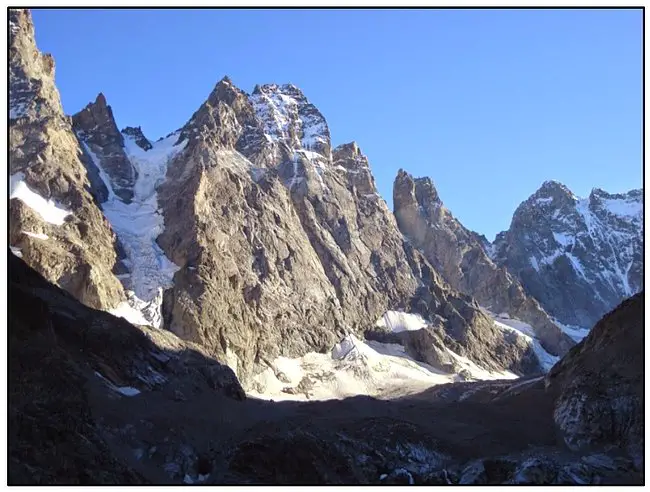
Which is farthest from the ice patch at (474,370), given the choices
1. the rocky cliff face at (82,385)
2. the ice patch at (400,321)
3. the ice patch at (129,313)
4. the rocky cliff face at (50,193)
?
the rocky cliff face at (82,385)

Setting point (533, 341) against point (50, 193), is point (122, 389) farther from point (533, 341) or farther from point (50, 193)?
point (533, 341)

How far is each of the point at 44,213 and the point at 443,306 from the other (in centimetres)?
9348

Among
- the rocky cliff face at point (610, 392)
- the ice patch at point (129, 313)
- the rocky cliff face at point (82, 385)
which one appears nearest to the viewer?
the rocky cliff face at point (82, 385)

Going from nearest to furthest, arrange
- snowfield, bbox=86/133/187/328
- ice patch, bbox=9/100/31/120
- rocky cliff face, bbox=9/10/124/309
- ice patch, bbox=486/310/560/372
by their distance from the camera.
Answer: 1. rocky cliff face, bbox=9/10/124/309
2. snowfield, bbox=86/133/187/328
3. ice patch, bbox=9/100/31/120
4. ice patch, bbox=486/310/560/372

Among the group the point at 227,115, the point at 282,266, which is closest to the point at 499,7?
the point at 282,266

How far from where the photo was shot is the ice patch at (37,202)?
401 feet

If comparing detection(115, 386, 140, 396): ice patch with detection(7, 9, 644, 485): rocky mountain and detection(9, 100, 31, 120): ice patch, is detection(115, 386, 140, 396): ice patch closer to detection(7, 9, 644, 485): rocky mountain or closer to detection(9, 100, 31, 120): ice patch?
detection(7, 9, 644, 485): rocky mountain

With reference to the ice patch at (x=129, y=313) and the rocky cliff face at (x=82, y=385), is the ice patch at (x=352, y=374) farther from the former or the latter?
the rocky cliff face at (x=82, y=385)

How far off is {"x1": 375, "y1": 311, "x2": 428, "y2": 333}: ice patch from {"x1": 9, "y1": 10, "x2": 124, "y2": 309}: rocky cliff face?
6324 cm

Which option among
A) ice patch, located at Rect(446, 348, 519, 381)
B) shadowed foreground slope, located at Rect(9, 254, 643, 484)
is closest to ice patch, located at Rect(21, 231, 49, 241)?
shadowed foreground slope, located at Rect(9, 254, 643, 484)

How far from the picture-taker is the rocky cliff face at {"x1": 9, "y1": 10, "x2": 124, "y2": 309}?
363ft

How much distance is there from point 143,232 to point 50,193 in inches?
935

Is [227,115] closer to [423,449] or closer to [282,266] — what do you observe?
[282,266]

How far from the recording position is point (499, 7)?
115 feet
